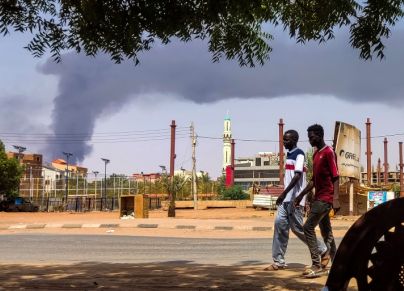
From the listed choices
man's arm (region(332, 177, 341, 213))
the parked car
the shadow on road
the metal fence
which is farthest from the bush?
man's arm (region(332, 177, 341, 213))

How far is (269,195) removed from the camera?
139 ft

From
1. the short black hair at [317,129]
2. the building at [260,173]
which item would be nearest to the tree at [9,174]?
the short black hair at [317,129]

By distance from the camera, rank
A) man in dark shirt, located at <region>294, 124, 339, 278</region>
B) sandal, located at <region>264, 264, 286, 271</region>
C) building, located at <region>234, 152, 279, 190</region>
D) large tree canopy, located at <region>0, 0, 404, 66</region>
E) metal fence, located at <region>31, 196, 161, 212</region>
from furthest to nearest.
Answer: building, located at <region>234, 152, 279, 190</region>, metal fence, located at <region>31, 196, 161, 212</region>, sandal, located at <region>264, 264, 286, 271</region>, man in dark shirt, located at <region>294, 124, 339, 278</region>, large tree canopy, located at <region>0, 0, 404, 66</region>

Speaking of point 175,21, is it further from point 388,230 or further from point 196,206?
point 196,206

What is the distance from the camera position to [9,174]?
2195 inches

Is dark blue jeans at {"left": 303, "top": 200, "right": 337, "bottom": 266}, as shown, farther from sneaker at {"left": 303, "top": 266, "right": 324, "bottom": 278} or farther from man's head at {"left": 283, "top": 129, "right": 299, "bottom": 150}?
man's head at {"left": 283, "top": 129, "right": 299, "bottom": 150}

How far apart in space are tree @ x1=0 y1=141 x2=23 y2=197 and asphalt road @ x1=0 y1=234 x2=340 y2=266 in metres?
43.2

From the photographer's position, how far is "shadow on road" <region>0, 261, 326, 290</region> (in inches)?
213

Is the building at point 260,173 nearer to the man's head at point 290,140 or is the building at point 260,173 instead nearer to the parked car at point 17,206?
the parked car at point 17,206

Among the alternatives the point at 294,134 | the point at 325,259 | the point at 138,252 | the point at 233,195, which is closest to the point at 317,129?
the point at 294,134

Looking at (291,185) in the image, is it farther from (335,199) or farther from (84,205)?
(84,205)

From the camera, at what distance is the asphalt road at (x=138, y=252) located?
9309mm

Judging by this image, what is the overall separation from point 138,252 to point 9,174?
48152 millimetres

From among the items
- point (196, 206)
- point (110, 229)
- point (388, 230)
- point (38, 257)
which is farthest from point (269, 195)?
point (388, 230)
